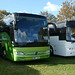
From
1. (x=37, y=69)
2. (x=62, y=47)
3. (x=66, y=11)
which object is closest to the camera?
(x=37, y=69)

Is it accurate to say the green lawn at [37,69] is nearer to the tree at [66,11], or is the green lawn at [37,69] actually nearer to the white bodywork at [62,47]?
the white bodywork at [62,47]

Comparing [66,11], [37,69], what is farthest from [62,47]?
[66,11]

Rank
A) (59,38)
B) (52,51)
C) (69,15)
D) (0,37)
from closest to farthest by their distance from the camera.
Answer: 1. (0,37)
2. (59,38)
3. (52,51)
4. (69,15)

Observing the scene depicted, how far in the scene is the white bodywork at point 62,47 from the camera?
11.1m

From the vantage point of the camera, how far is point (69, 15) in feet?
106

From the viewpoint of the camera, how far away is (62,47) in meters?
11.6

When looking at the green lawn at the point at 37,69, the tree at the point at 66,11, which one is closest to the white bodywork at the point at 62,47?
the green lawn at the point at 37,69

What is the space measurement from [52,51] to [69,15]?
21526mm

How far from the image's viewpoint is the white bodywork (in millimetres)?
11070

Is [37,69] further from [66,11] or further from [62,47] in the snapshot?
[66,11]

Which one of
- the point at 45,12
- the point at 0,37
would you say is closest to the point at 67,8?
the point at 45,12

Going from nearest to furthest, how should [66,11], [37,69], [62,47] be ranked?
[37,69], [62,47], [66,11]

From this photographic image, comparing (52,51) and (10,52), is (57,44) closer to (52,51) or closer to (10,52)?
(52,51)

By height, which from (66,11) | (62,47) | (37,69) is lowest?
(37,69)
